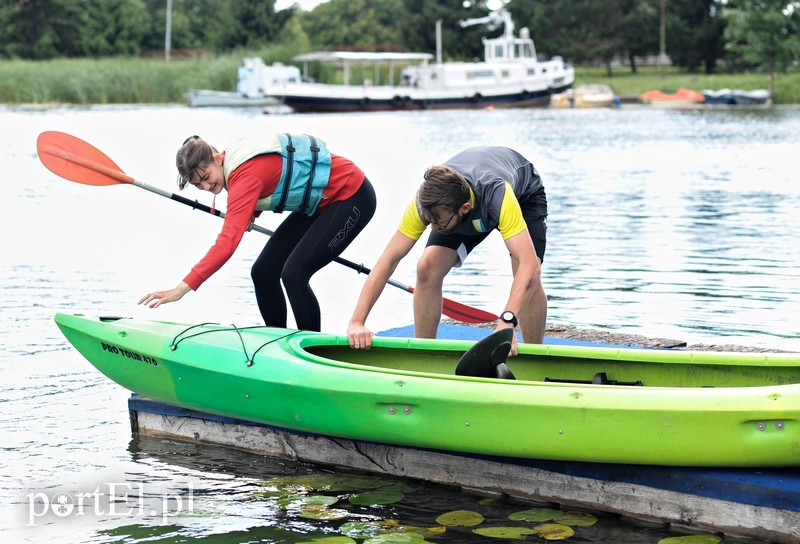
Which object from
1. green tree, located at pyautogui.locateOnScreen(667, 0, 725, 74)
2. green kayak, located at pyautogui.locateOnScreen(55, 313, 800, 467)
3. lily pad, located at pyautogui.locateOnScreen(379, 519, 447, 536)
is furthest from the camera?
green tree, located at pyautogui.locateOnScreen(667, 0, 725, 74)

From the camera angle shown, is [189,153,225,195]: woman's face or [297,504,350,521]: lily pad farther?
[189,153,225,195]: woman's face

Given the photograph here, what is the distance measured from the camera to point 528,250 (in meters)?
4.91

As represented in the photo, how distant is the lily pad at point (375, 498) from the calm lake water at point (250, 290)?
7cm

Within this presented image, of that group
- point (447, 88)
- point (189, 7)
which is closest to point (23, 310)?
point (447, 88)

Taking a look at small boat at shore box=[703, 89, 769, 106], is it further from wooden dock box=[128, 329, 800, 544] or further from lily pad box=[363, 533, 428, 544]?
lily pad box=[363, 533, 428, 544]

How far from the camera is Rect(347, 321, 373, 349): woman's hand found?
5.27m

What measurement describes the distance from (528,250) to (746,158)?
2045 centimetres

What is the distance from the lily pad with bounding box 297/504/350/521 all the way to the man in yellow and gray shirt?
75 cm

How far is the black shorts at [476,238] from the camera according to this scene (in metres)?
5.39

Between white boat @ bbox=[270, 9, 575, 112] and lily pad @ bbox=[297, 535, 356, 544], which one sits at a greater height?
white boat @ bbox=[270, 9, 575, 112]

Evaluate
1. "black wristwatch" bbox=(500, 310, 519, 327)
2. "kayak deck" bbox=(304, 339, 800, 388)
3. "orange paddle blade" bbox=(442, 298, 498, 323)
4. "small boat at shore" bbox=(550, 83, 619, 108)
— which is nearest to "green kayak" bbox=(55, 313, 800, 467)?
"kayak deck" bbox=(304, 339, 800, 388)

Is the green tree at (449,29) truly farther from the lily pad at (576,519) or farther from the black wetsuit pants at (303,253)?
the lily pad at (576,519)

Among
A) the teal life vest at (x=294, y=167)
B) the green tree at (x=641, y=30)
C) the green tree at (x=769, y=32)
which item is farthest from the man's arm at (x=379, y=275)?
the green tree at (x=641, y=30)

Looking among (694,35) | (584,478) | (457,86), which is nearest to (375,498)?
(584,478)
